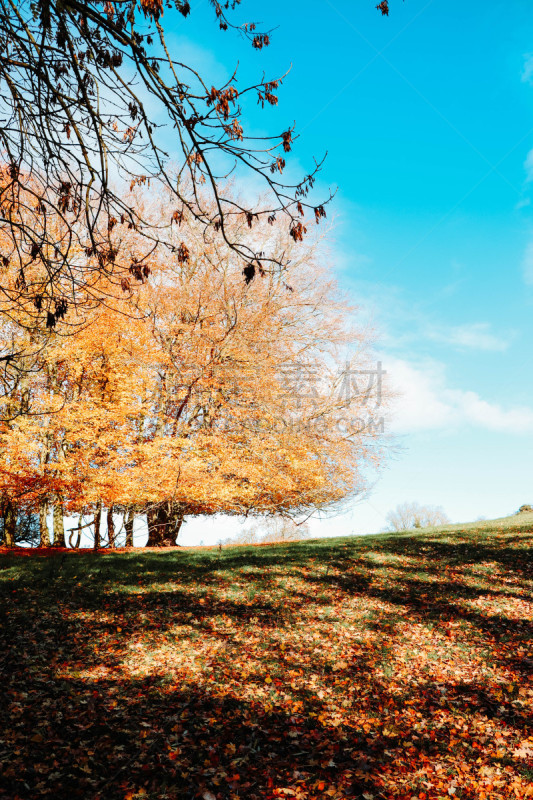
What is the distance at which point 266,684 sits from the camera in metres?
5.46

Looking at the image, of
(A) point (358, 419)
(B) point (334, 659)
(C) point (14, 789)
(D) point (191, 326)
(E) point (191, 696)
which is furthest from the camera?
(A) point (358, 419)

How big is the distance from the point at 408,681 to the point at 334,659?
1.01 m

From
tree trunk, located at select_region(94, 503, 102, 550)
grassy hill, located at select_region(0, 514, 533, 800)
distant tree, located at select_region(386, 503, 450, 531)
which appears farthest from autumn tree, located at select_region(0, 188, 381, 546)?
distant tree, located at select_region(386, 503, 450, 531)

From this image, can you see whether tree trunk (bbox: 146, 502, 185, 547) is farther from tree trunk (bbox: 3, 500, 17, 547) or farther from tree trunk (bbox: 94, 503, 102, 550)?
tree trunk (bbox: 3, 500, 17, 547)

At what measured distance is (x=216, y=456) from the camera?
13914mm

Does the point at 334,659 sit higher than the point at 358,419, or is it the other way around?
the point at 358,419

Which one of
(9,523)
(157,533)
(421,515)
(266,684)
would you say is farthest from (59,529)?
(421,515)

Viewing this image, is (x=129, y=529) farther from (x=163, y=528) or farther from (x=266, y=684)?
(x=266, y=684)

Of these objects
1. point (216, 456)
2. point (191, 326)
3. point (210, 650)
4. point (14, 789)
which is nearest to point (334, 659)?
point (210, 650)

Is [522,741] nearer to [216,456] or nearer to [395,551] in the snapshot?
[395,551]

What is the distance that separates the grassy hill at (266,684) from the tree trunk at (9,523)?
6.96 m

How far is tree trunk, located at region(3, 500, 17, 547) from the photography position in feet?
51.0

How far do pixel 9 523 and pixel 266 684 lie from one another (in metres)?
14.3

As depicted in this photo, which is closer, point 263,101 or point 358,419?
point 263,101
